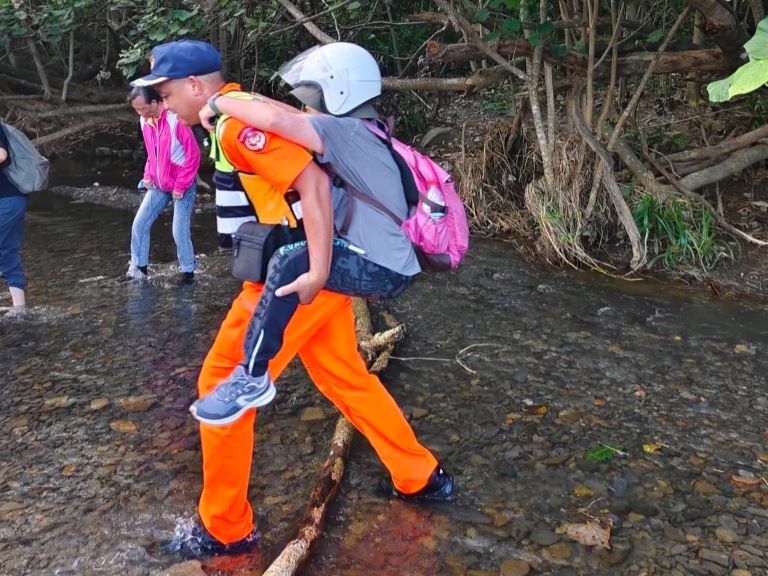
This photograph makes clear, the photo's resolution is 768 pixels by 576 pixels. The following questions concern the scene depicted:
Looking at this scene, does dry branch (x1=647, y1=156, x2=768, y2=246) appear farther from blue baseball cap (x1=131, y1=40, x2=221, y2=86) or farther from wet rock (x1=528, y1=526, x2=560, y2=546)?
blue baseball cap (x1=131, y1=40, x2=221, y2=86)

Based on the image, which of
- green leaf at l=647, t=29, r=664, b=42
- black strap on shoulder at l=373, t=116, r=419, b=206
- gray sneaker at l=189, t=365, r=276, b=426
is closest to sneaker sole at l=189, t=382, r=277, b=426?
gray sneaker at l=189, t=365, r=276, b=426

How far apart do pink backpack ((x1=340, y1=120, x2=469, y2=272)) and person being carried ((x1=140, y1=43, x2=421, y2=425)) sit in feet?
0.10

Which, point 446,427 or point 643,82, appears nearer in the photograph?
point 446,427

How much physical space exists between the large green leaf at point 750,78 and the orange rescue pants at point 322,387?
147 cm

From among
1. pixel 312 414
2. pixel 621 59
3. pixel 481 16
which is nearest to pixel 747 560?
pixel 312 414

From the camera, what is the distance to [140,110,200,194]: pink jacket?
569cm

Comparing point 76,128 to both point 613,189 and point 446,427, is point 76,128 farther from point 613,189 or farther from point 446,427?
point 446,427

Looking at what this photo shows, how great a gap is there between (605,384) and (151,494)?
2.60 m

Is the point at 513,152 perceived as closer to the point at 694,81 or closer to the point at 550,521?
the point at 694,81

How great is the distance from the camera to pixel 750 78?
1.83 meters

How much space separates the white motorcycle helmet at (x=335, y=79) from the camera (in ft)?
8.27

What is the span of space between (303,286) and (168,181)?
3.88 meters

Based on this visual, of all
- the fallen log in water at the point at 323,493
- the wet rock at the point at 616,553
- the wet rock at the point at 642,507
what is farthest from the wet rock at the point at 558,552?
the fallen log in water at the point at 323,493

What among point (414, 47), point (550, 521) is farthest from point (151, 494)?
point (414, 47)
